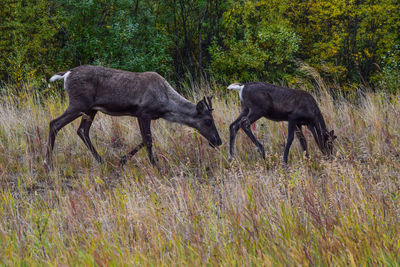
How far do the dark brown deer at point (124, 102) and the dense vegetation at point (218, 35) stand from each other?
6.99 meters

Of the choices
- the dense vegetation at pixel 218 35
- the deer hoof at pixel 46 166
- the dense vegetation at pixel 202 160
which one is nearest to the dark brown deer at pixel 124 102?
the deer hoof at pixel 46 166

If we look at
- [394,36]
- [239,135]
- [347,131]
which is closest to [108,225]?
[239,135]

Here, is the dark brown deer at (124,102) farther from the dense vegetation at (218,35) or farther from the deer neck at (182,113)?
the dense vegetation at (218,35)

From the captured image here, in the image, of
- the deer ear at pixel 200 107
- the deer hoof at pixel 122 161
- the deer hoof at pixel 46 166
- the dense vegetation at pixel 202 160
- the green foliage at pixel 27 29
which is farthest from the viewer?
the green foliage at pixel 27 29

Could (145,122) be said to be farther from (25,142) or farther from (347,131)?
(347,131)

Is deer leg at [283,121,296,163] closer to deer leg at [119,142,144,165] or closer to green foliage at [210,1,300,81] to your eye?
deer leg at [119,142,144,165]

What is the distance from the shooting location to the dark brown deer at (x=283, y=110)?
8.01m

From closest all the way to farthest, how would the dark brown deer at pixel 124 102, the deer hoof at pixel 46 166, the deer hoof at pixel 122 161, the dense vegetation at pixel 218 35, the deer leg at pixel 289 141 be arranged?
the deer hoof at pixel 46 166 < the deer hoof at pixel 122 161 < the dark brown deer at pixel 124 102 < the deer leg at pixel 289 141 < the dense vegetation at pixel 218 35

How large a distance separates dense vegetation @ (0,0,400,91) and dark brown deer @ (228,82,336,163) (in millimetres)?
7234

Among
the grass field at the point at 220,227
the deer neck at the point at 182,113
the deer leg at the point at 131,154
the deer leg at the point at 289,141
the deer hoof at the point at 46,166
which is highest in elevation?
the deer neck at the point at 182,113

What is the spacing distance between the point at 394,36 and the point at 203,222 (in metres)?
16.2

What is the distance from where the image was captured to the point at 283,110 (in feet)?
26.5

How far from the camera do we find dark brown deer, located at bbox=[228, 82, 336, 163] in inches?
315

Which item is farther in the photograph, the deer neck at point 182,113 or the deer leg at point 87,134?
the deer neck at point 182,113
